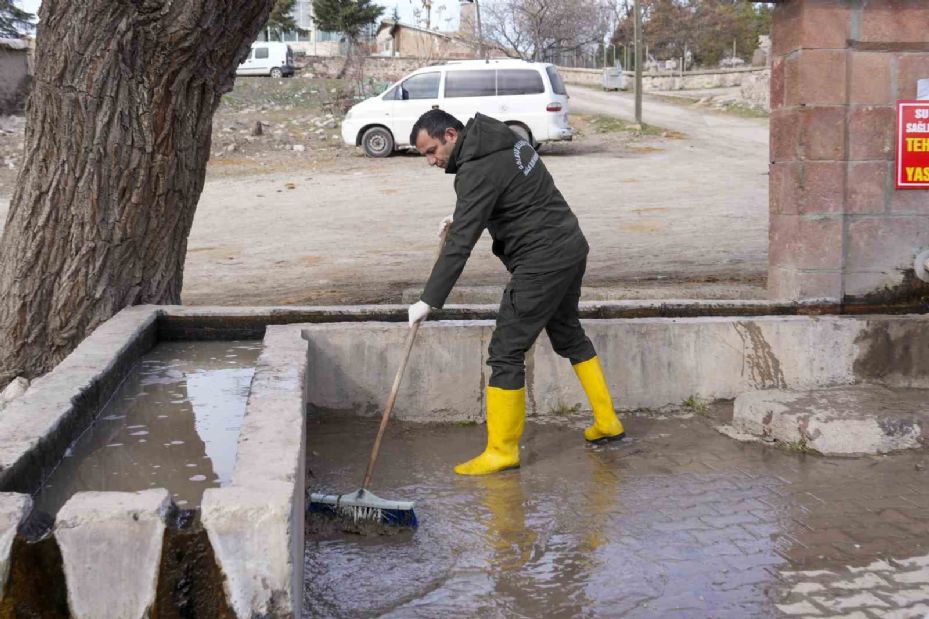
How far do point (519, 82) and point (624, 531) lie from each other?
17157mm

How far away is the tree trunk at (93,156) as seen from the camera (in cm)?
596

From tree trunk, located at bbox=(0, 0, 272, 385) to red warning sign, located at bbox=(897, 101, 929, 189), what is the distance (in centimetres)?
380

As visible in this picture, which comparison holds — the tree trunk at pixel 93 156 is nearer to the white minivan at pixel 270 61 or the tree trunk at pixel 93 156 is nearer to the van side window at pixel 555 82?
the van side window at pixel 555 82

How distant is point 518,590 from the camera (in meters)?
3.71

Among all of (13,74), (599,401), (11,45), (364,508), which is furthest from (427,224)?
(13,74)

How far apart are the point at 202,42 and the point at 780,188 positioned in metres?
3.48

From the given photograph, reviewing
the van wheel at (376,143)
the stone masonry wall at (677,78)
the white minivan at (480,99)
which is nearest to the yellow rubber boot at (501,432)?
the white minivan at (480,99)

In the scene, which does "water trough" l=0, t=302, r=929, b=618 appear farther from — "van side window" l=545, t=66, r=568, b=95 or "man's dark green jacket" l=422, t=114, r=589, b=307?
"van side window" l=545, t=66, r=568, b=95

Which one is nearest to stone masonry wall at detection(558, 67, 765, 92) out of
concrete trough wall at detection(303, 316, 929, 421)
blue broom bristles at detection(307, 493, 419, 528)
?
concrete trough wall at detection(303, 316, 929, 421)

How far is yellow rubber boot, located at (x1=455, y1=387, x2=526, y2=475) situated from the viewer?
5.01 meters

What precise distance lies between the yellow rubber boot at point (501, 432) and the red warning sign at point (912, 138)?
113 inches

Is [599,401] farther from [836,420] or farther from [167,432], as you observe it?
[167,432]

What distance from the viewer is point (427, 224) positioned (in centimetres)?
1411

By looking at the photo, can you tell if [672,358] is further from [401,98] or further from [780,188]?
[401,98]
